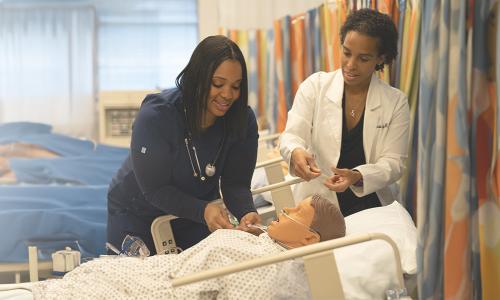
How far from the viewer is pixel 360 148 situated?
2709 millimetres

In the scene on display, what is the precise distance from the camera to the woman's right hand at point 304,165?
245 centimetres

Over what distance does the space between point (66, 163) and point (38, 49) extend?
8.62ft

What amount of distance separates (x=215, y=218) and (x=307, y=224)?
0.33 m

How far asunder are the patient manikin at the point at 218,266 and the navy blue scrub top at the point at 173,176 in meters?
0.28

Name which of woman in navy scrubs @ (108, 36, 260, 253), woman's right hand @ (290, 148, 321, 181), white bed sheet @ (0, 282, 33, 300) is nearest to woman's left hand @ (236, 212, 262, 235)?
woman in navy scrubs @ (108, 36, 260, 253)

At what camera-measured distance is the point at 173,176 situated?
2.51 m

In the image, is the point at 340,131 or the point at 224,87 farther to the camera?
the point at 340,131

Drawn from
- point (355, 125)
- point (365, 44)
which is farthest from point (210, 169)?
point (365, 44)

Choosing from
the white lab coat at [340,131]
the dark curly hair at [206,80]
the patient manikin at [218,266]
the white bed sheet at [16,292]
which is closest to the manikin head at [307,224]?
the patient manikin at [218,266]

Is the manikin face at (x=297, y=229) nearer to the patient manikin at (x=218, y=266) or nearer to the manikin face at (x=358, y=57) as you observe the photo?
the patient manikin at (x=218, y=266)

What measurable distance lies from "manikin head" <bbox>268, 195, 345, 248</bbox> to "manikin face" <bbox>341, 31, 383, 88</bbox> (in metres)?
0.59

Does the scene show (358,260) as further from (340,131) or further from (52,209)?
(52,209)

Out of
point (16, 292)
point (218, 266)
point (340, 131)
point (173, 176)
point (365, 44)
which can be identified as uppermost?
point (365, 44)

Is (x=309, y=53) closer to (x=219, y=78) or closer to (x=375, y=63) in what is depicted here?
(x=375, y=63)
